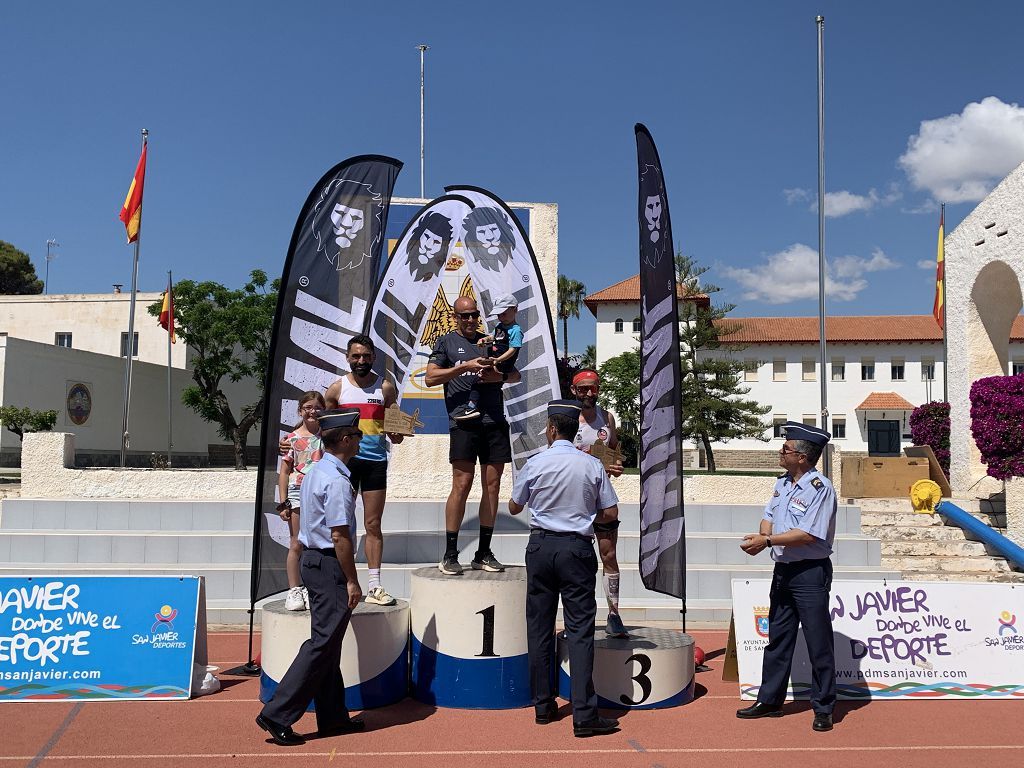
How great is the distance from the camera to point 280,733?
14.3ft

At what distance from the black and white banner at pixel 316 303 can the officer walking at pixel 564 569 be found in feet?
7.11

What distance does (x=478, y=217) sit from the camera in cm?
764

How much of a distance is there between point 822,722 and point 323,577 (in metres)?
2.86

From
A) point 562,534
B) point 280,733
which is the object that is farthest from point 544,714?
point 280,733

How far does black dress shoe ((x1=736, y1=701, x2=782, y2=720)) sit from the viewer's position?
4996 mm

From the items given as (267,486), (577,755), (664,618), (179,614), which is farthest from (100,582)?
(664,618)

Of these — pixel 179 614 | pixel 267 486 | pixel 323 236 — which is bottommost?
pixel 179 614

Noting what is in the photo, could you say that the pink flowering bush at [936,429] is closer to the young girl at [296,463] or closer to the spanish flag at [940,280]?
the spanish flag at [940,280]

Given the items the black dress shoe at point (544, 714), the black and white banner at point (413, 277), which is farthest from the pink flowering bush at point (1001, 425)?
the black dress shoe at point (544, 714)

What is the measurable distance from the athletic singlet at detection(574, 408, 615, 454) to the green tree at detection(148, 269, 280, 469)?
28.1 meters

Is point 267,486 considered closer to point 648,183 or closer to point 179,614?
point 179,614

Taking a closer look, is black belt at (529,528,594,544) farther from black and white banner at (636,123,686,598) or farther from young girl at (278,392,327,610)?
young girl at (278,392,327,610)

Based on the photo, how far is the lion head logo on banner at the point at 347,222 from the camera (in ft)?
21.1

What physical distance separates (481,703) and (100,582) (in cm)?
259
